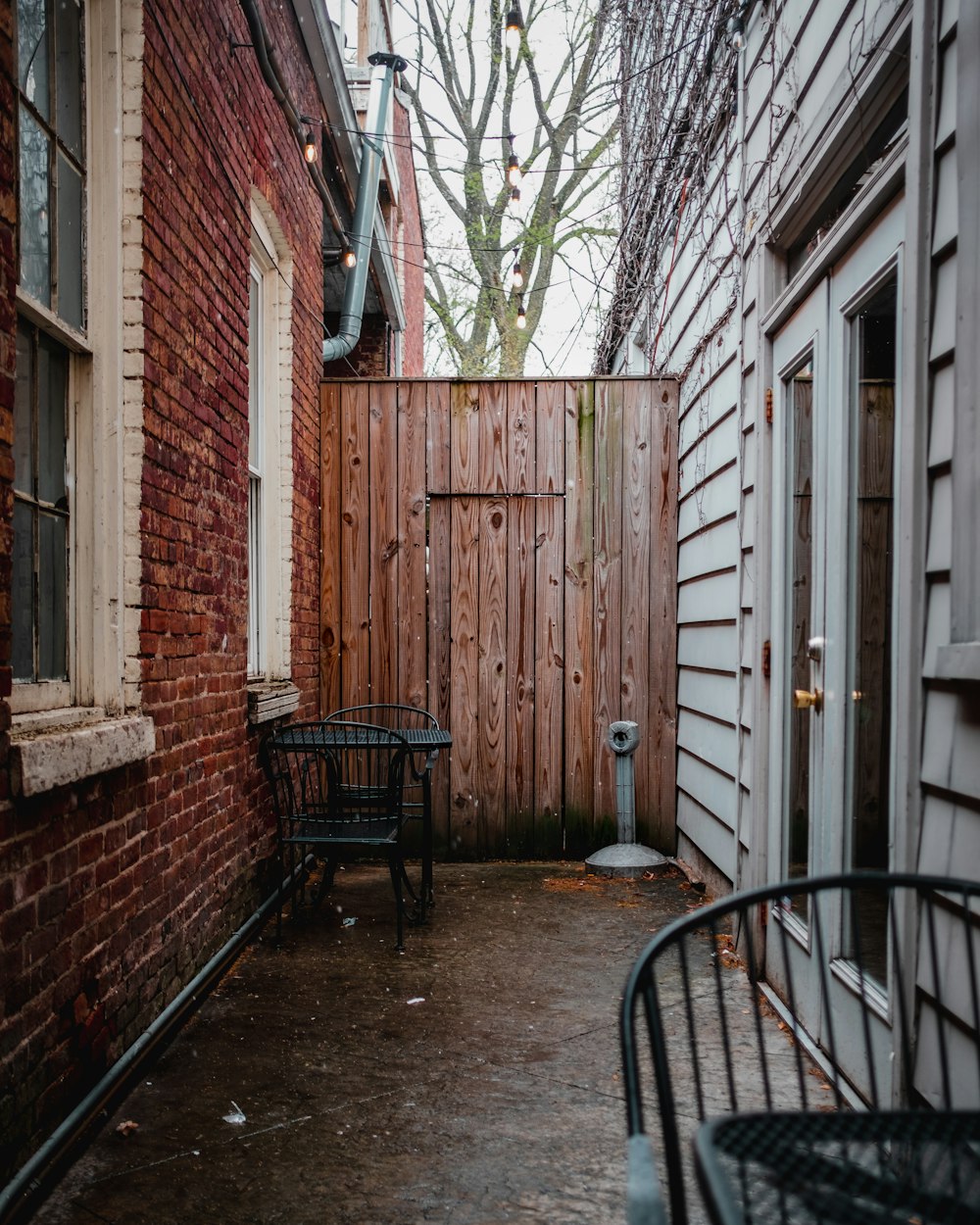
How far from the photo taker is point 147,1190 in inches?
83.3

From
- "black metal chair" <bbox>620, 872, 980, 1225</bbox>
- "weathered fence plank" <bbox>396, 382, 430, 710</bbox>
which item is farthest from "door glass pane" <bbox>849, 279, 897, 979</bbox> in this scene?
"weathered fence plank" <bbox>396, 382, 430, 710</bbox>

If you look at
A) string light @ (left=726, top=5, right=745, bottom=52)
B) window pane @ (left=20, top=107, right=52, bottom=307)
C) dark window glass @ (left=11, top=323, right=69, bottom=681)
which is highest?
string light @ (left=726, top=5, right=745, bottom=52)

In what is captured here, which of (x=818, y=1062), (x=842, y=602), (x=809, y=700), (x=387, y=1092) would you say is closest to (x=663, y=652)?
(x=809, y=700)

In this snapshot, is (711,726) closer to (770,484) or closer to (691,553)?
(691,553)

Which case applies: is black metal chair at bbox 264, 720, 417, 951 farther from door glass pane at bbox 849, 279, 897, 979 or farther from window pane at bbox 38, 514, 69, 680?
door glass pane at bbox 849, 279, 897, 979

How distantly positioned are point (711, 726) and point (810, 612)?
149 centimetres

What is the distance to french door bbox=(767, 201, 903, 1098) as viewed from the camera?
2.52 meters

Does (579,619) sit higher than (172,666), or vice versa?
(579,619)

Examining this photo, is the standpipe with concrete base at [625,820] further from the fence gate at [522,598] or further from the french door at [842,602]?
the french door at [842,602]

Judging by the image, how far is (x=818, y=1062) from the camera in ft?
8.85

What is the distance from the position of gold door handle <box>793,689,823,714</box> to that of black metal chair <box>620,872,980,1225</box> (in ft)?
1.81

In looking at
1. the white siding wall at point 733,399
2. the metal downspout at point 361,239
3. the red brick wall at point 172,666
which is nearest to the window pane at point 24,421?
the red brick wall at point 172,666

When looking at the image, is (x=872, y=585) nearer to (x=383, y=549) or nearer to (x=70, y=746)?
(x=70, y=746)

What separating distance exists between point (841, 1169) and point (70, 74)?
310 cm
